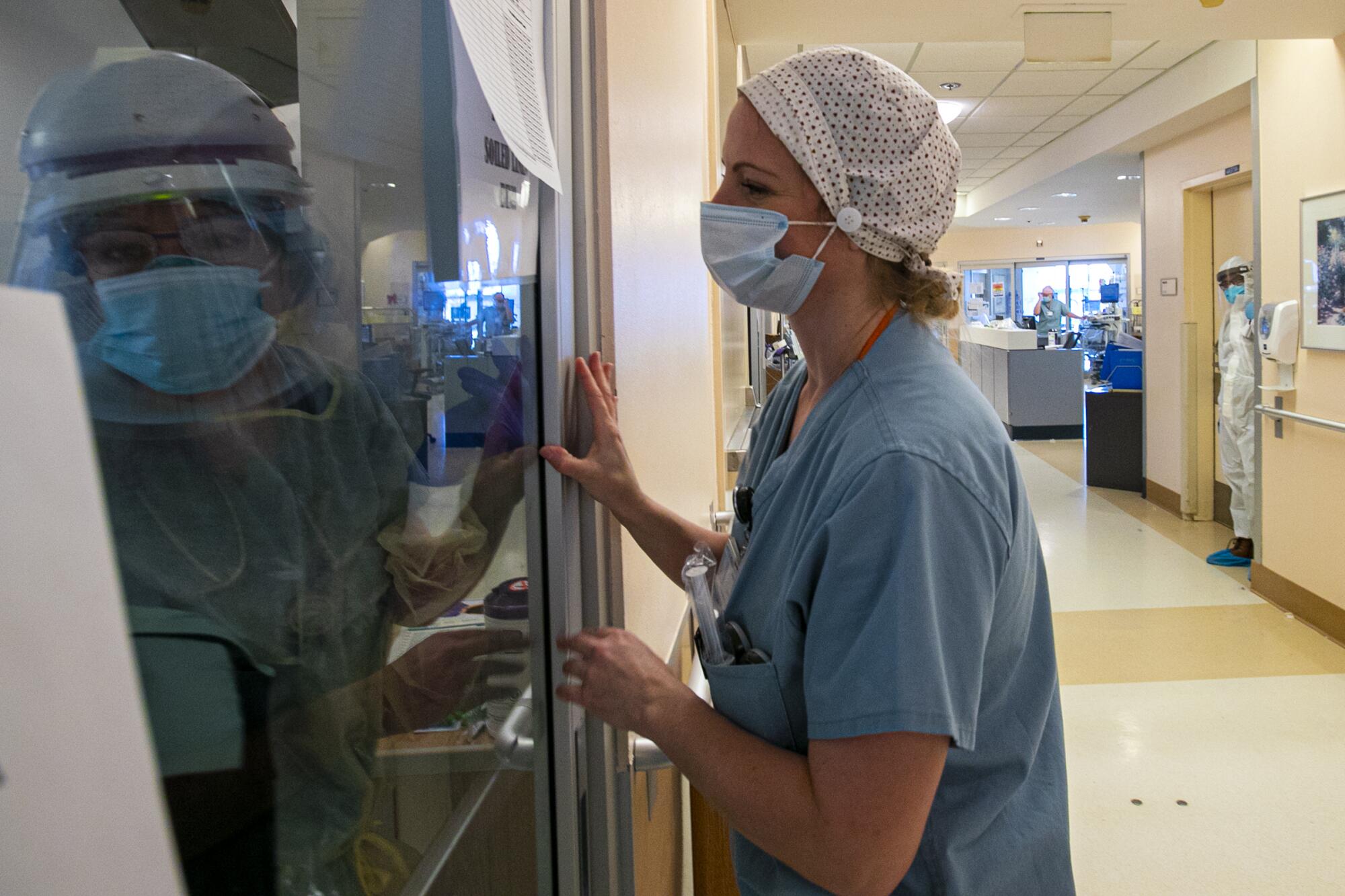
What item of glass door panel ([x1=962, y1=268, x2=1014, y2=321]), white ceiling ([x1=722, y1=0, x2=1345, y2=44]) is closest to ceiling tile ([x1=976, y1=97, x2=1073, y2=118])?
white ceiling ([x1=722, y1=0, x2=1345, y2=44])

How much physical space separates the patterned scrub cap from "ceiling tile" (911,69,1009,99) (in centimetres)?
656

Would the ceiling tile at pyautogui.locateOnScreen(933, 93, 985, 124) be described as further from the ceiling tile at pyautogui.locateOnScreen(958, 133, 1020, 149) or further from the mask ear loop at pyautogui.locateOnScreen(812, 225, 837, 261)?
the mask ear loop at pyautogui.locateOnScreen(812, 225, 837, 261)

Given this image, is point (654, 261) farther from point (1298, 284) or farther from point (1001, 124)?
point (1001, 124)

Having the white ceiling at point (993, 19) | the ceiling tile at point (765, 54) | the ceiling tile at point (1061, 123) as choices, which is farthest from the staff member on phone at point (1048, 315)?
the white ceiling at point (993, 19)

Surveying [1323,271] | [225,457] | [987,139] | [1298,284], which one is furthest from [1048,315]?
[225,457]

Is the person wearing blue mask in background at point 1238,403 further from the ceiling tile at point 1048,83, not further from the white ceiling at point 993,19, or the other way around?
the white ceiling at point 993,19

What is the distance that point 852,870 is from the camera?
0.86m

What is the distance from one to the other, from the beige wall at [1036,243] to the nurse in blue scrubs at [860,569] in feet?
61.6

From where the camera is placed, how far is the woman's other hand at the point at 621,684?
95 centimetres

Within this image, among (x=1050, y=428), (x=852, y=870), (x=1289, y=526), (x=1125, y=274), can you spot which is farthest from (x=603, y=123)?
(x=1125, y=274)

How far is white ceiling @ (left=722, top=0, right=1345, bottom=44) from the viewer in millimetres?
4426

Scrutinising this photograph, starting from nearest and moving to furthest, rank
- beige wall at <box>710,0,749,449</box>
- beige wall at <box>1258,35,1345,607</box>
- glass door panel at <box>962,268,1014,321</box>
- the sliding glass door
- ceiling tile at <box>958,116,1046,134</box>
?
beige wall at <box>710,0,749,449</box>
beige wall at <box>1258,35,1345,607</box>
ceiling tile at <box>958,116,1046,134</box>
the sliding glass door
glass door panel at <box>962,268,1014,321</box>

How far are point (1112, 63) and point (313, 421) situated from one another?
7519 mm

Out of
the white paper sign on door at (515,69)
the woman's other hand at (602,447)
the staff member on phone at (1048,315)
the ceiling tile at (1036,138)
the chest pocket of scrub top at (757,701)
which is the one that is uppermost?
the ceiling tile at (1036,138)
